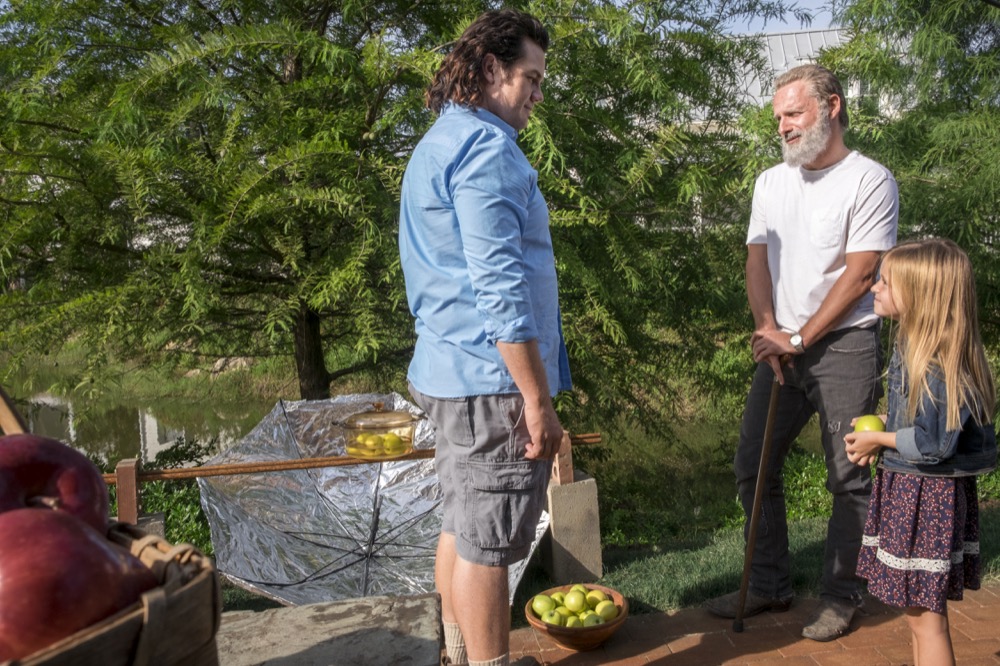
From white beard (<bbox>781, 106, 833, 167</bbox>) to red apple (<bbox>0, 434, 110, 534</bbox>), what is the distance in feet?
8.49

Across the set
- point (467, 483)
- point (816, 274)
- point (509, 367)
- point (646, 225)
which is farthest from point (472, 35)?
point (646, 225)

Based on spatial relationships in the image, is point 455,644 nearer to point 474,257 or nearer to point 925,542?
point 474,257

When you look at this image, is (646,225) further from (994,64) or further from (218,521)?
(994,64)

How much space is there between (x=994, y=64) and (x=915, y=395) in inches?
175

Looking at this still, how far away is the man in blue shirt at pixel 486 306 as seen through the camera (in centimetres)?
217

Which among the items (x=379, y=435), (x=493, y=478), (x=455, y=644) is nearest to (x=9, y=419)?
(x=493, y=478)

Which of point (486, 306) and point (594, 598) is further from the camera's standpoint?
point (594, 598)

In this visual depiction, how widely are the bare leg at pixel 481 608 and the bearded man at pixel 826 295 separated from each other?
1.34 m

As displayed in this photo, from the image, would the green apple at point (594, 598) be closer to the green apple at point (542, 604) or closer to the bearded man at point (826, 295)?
the green apple at point (542, 604)

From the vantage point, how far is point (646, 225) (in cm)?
452

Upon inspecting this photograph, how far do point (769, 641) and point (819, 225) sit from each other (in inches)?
55.4

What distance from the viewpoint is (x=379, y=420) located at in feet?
10.6

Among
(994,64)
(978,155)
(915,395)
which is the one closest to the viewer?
(915,395)

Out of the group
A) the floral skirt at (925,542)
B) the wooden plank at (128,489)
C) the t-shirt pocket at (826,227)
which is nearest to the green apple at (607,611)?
the floral skirt at (925,542)
